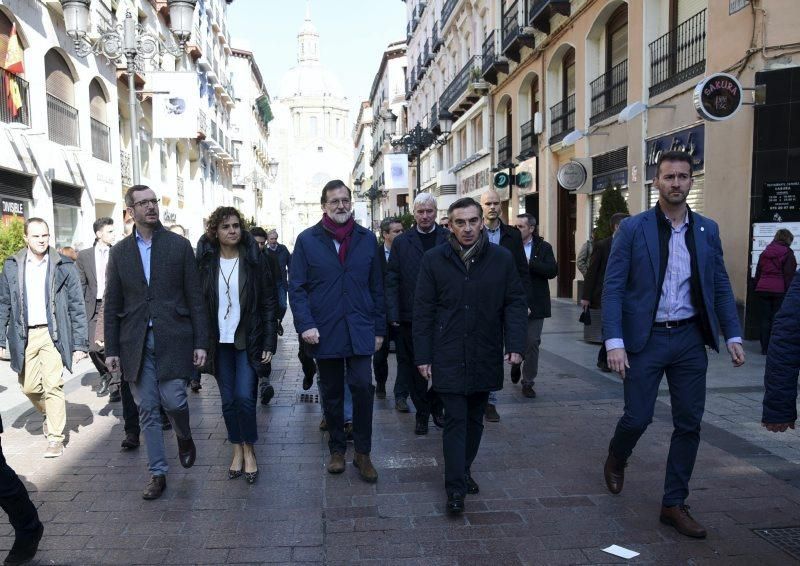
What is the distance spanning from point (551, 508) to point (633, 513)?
476 mm

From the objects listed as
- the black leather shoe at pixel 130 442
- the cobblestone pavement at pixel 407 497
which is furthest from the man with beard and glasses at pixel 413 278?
the black leather shoe at pixel 130 442

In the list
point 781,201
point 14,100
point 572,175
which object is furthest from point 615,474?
point 14,100

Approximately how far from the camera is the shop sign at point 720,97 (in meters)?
9.54

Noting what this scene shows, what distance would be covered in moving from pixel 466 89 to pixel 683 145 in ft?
52.3

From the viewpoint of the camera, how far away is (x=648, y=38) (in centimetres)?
1332

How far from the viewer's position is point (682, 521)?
3.71 metres

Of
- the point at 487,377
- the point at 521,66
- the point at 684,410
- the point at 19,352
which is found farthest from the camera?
the point at 521,66

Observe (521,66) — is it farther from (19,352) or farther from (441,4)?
(19,352)

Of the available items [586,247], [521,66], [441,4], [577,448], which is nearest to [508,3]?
[521,66]

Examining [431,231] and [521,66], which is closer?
[431,231]

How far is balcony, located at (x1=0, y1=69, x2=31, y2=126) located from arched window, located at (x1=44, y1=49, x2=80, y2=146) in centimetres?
129

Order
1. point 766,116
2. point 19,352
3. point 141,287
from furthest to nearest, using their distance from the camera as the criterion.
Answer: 1. point 766,116
2. point 19,352
3. point 141,287

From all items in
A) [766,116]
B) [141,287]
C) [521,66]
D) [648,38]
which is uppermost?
[521,66]

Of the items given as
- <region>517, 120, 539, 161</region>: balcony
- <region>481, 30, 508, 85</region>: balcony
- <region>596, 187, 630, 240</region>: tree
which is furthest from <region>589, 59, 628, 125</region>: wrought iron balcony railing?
<region>481, 30, 508, 85</region>: balcony
